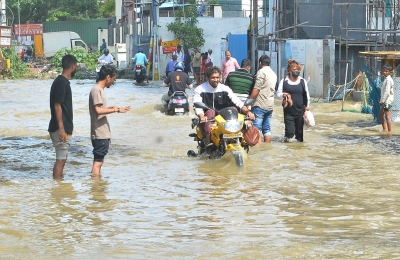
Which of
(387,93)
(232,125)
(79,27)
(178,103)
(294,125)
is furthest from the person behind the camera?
(79,27)

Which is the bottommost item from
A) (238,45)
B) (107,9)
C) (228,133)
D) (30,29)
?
(228,133)

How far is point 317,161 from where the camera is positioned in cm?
1107

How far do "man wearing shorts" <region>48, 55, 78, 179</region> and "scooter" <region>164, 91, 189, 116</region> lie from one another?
9.01 m

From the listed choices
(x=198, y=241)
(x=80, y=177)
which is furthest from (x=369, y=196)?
(x=80, y=177)

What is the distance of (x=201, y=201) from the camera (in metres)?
8.09

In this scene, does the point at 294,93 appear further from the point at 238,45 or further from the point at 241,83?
the point at 238,45

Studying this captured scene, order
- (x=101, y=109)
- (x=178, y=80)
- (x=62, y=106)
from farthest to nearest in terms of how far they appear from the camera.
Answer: (x=178, y=80), (x=101, y=109), (x=62, y=106)

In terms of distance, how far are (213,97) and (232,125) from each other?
93 cm

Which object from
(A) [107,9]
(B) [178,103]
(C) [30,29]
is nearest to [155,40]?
(B) [178,103]

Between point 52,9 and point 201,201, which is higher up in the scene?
point 52,9

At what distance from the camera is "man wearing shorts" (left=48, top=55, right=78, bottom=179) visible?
29.1 feet

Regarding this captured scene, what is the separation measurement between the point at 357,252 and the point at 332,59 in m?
16.9

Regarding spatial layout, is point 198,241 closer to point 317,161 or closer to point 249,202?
point 249,202

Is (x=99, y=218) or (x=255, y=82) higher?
(x=255, y=82)
